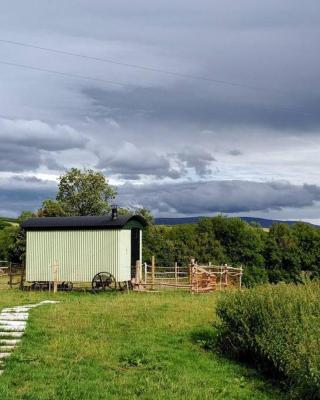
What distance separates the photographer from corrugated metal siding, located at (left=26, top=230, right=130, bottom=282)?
26.9m

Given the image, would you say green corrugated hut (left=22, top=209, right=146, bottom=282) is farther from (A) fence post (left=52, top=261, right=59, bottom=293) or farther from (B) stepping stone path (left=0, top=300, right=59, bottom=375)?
(B) stepping stone path (left=0, top=300, right=59, bottom=375)

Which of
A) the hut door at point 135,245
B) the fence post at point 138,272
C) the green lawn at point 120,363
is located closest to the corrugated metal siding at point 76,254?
the fence post at point 138,272

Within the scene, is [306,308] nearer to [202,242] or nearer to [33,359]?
[33,359]

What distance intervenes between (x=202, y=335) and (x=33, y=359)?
4.11 metres

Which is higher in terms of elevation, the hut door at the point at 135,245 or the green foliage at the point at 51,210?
the green foliage at the point at 51,210

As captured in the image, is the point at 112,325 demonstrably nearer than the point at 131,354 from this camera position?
No

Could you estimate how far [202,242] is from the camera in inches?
2055

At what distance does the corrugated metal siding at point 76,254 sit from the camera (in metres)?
26.9

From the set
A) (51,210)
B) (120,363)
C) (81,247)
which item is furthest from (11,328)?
(51,210)

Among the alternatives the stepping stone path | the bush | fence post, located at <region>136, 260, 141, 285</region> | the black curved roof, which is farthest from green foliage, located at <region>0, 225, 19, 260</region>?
the bush

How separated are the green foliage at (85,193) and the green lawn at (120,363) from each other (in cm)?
3781

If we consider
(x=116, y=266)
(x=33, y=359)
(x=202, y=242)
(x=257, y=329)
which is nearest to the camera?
(x=33, y=359)

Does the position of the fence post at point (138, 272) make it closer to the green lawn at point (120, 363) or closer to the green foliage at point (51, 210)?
the green lawn at point (120, 363)

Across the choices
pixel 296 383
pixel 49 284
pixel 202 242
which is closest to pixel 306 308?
pixel 296 383
